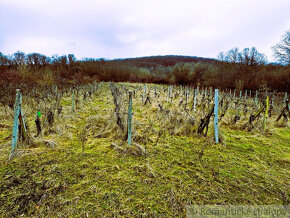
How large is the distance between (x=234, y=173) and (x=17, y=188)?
334cm

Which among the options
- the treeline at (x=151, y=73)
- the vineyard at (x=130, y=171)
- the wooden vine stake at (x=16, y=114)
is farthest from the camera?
the treeline at (x=151, y=73)

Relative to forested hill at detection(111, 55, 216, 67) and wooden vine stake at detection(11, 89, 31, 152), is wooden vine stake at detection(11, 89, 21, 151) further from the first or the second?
forested hill at detection(111, 55, 216, 67)

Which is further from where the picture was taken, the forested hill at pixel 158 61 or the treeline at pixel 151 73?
the forested hill at pixel 158 61

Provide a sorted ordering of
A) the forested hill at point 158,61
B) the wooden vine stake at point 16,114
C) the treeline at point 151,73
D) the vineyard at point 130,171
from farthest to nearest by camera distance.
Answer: the forested hill at point 158,61, the treeline at point 151,73, the wooden vine stake at point 16,114, the vineyard at point 130,171

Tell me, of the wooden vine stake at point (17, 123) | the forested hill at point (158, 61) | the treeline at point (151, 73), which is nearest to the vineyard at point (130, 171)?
the wooden vine stake at point (17, 123)

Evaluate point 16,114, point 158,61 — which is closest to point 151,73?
point 16,114

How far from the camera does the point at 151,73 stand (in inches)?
1207

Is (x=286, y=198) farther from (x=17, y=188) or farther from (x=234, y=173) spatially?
(x=17, y=188)

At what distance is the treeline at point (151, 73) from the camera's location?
13623 millimetres

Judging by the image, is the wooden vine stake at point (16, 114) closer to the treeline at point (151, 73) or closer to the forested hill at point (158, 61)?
the treeline at point (151, 73)

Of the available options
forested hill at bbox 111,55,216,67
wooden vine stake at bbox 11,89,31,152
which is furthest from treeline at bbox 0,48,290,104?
forested hill at bbox 111,55,216,67

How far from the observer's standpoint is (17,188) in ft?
6.57

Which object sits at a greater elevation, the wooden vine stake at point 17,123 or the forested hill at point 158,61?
the forested hill at point 158,61

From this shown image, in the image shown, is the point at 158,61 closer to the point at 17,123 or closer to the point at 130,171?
the point at 17,123
